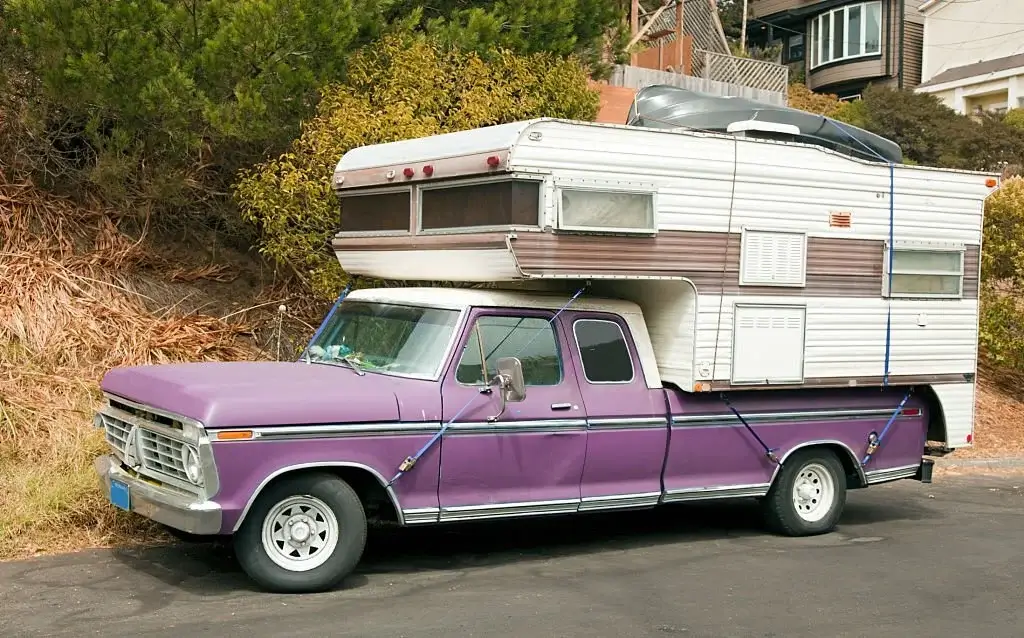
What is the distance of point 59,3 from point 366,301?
389cm

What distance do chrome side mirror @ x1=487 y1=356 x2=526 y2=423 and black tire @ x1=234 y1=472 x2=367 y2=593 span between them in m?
1.08

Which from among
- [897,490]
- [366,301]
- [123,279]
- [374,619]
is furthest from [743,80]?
[374,619]

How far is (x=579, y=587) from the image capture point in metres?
7.19

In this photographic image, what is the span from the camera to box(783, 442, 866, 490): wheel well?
9.10m

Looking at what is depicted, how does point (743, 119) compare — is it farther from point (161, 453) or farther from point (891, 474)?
point (161, 453)

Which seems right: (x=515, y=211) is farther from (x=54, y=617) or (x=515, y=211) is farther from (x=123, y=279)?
(x=123, y=279)

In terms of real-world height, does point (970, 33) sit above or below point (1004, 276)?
above

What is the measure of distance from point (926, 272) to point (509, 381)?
4010 mm

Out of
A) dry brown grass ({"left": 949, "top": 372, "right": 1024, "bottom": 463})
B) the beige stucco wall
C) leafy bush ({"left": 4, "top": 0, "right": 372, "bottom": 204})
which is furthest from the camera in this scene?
the beige stucco wall

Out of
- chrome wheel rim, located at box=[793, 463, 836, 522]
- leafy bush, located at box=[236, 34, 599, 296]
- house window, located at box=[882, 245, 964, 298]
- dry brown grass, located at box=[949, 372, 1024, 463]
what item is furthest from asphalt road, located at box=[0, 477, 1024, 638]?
dry brown grass, located at box=[949, 372, 1024, 463]

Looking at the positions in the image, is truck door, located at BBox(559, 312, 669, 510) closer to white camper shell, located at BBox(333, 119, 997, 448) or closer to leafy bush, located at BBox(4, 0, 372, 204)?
white camper shell, located at BBox(333, 119, 997, 448)

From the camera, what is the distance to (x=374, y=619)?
6281 mm

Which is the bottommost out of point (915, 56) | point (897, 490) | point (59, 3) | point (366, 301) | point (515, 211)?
point (897, 490)

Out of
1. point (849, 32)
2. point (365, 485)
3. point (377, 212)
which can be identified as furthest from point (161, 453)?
point (849, 32)
